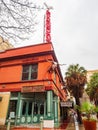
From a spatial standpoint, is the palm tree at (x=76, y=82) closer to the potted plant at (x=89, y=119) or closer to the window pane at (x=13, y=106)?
the window pane at (x=13, y=106)

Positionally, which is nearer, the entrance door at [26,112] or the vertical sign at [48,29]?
the entrance door at [26,112]

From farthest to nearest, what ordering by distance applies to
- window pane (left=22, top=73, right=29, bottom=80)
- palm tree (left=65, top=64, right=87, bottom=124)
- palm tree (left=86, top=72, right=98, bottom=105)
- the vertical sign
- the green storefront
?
palm tree (left=86, top=72, right=98, bottom=105)
the vertical sign
palm tree (left=65, top=64, right=87, bottom=124)
window pane (left=22, top=73, right=29, bottom=80)
the green storefront

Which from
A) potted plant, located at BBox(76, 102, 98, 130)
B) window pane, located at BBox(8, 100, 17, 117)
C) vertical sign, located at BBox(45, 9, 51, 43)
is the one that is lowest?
potted plant, located at BBox(76, 102, 98, 130)

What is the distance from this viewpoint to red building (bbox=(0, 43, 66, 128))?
17992 mm

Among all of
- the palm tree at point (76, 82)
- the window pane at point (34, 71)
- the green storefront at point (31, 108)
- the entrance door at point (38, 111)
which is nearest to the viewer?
the green storefront at point (31, 108)

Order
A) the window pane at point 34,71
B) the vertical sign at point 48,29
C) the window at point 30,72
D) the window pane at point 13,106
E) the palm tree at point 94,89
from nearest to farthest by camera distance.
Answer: the window pane at point 13,106 < the window pane at point 34,71 < the window at point 30,72 < the vertical sign at point 48,29 < the palm tree at point 94,89

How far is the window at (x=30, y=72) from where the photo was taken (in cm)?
1966

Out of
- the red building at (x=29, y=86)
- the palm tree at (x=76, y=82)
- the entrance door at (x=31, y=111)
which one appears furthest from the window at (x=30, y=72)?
the palm tree at (x=76, y=82)

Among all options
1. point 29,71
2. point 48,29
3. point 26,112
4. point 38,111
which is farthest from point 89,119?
point 48,29

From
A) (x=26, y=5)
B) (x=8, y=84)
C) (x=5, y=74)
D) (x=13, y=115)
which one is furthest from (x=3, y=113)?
(x=26, y=5)

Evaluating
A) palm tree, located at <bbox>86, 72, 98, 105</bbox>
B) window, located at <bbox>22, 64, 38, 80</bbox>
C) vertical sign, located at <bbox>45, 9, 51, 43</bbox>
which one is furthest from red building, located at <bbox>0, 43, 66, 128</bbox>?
palm tree, located at <bbox>86, 72, 98, 105</bbox>

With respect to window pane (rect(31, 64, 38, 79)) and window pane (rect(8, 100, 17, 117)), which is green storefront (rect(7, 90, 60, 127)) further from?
window pane (rect(31, 64, 38, 79))

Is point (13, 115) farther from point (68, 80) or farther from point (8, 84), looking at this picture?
point (68, 80)

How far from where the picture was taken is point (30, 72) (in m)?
20.0
